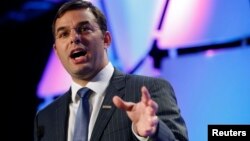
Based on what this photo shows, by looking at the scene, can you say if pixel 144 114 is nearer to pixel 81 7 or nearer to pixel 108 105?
pixel 108 105

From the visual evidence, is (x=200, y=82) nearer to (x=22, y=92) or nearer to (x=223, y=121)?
(x=223, y=121)

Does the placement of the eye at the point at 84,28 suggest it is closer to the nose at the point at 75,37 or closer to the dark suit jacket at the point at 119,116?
the nose at the point at 75,37

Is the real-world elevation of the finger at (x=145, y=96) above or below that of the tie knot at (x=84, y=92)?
above

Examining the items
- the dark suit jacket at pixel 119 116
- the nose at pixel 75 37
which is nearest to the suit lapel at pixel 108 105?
the dark suit jacket at pixel 119 116

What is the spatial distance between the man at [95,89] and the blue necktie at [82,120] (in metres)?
0.02

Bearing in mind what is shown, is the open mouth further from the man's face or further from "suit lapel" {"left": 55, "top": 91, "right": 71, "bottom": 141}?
"suit lapel" {"left": 55, "top": 91, "right": 71, "bottom": 141}

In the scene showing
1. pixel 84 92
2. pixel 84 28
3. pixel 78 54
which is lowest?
pixel 84 92

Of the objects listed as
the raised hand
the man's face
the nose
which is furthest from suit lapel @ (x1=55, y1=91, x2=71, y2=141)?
the raised hand

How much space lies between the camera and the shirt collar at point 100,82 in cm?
171

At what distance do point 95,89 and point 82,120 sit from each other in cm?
15

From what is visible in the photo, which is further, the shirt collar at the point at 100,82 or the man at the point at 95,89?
the shirt collar at the point at 100,82

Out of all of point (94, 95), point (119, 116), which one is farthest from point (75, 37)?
point (119, 116)

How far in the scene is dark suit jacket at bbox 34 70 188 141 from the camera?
4.95 ft

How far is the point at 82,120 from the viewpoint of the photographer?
163 centimetres
